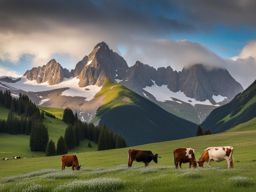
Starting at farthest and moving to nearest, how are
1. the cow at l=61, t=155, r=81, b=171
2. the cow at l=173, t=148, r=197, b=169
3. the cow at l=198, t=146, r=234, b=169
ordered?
the cow at l=61, t=155, r=81, b=171 → the cow at l=173, t=148, r=197, b=169 → the cow at l=198, t=146, r=234, b=169

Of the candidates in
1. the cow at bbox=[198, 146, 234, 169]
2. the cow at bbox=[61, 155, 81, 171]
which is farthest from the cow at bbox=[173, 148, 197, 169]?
the cow at bbox=[61, 155, 81, 171]

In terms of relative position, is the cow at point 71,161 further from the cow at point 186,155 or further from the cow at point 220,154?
the cow at point 220,154

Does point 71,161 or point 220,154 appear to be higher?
point 71,161

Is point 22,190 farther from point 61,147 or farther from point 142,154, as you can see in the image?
point 61,147

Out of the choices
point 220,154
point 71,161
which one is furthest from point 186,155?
point 71,161

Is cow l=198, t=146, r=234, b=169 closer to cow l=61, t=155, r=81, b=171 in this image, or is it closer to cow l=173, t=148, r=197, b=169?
cow l=173, t=148, r=197, b=169

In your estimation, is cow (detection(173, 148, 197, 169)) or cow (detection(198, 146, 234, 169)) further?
cow (detection(173, 148, 197, 169))

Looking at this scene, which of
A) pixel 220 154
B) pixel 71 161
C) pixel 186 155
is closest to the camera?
A: pixel 220 154

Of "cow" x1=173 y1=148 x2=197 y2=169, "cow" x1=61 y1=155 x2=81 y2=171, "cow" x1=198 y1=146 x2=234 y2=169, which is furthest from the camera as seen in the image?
"cow" x1=61 y1=155 x2=81 y2=171

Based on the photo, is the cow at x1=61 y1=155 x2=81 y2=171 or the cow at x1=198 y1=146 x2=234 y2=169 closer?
the cow at x1=198 y1=146 x2=234 y2=169

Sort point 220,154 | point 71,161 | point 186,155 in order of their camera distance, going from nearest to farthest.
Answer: point 220,154 → point 186,155 → point 71,161

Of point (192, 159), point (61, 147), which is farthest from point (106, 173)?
point (61, 147)

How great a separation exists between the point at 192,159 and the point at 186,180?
10.7 meters

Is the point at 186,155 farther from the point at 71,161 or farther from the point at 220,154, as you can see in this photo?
the point at 71,161
